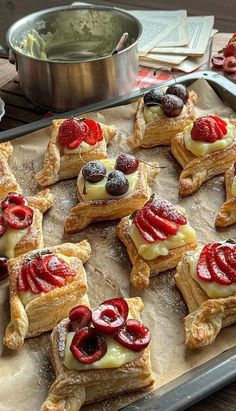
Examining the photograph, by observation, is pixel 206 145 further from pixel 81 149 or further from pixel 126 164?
pixel 81 149

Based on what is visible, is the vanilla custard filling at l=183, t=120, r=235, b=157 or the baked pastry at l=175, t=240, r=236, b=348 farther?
the vanilla custard filling at l=183, t=120, r=235, b=157

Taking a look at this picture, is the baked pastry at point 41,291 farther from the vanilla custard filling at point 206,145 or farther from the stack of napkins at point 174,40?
the stack of napkins at point 174,40

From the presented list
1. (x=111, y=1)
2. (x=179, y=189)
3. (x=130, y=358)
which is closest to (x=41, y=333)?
(x=130, y=358)

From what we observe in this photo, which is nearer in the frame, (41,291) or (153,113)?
(41,291)

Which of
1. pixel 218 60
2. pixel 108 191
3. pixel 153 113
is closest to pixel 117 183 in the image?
pixel 108 191

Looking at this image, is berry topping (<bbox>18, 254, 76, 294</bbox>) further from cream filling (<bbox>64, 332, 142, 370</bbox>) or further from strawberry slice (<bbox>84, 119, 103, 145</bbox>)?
strawberry slice (<bbox>84, 119, 103, 145</bbox>)

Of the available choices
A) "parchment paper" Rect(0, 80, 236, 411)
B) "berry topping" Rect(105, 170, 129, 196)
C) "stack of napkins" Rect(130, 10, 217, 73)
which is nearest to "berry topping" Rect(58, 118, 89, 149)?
"parchment paper" Rect(0, 80, 236, 411)

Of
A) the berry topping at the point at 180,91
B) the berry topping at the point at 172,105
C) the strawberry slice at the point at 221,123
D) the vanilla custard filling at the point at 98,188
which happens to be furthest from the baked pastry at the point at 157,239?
the berry topping at the point at 180,91
